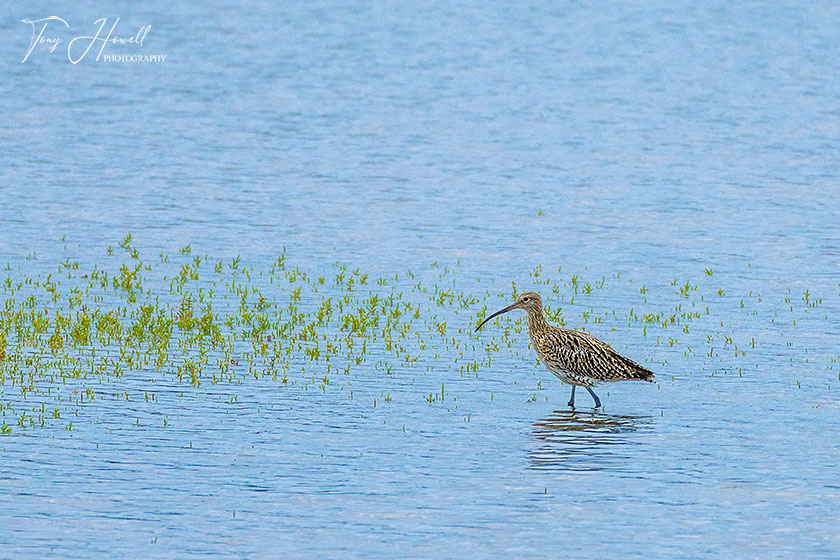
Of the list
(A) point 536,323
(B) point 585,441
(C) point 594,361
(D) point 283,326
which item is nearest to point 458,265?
(D) point 283,326

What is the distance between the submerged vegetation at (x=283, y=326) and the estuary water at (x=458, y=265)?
12 centimetres

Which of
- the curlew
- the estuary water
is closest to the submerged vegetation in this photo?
the estuary water

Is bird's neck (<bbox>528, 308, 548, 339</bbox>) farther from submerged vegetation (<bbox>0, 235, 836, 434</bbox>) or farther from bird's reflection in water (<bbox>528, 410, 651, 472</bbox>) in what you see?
bird's reflection in water (<bbox>528, 410, 651, 472</bbox>)

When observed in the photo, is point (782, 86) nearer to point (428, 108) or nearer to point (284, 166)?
point (428, 108)

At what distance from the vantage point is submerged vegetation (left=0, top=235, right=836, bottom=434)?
1764 cm

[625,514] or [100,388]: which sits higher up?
[100,388]

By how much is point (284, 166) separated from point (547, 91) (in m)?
15.5

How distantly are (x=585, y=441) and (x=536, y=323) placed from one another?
2700 millimetres

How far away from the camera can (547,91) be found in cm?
4878

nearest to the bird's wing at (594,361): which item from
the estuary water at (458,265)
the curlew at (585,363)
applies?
the curlew at (585,363)

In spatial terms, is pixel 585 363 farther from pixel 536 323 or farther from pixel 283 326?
pixel 283 326

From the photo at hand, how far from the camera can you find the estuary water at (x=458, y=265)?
13586 mm

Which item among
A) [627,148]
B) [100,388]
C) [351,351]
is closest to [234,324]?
[351,351]

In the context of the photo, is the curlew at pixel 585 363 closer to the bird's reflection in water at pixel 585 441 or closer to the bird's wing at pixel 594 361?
the bird's wing at pixel 594 361
